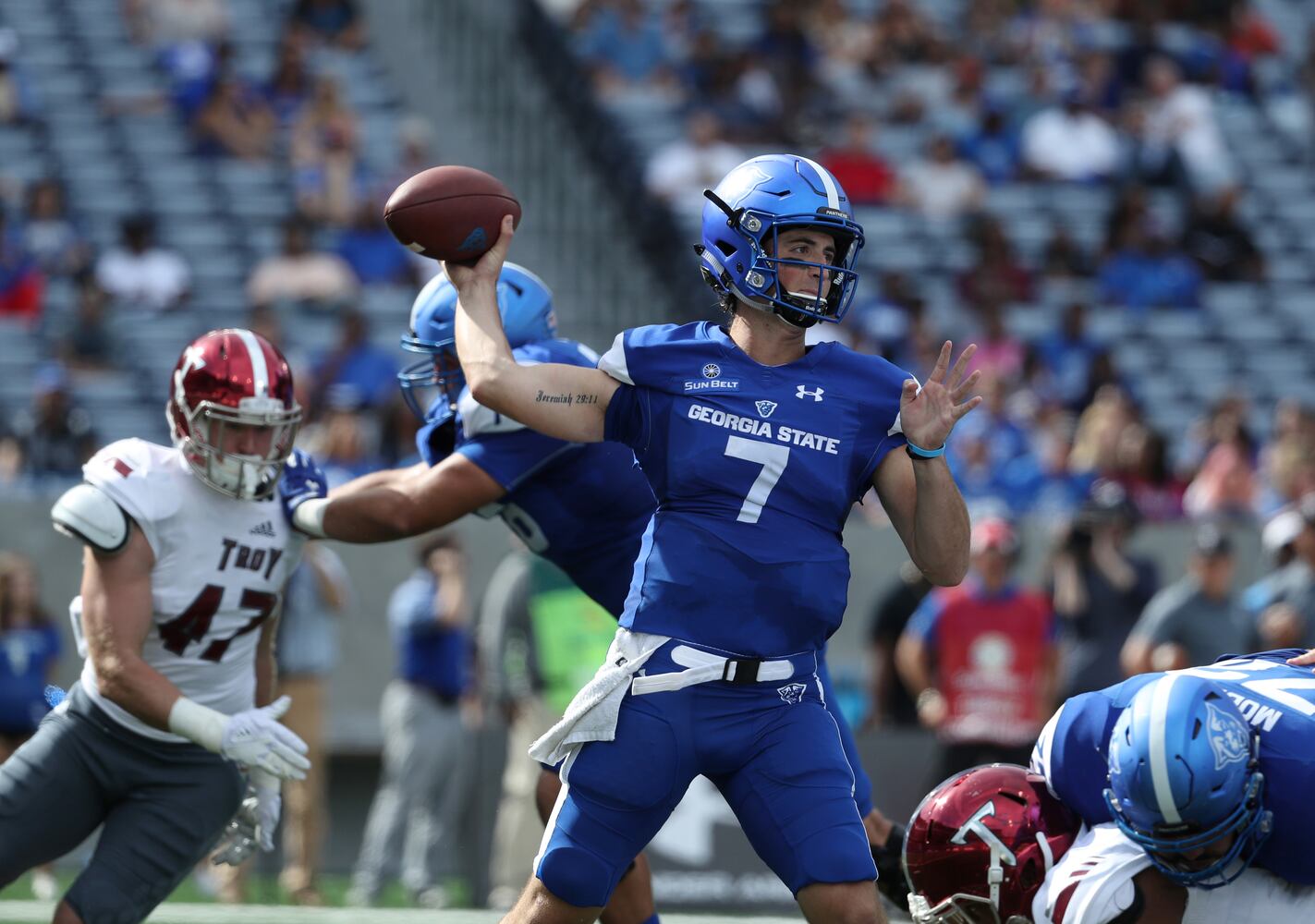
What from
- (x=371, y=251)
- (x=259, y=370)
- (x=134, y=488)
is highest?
(x=259, y=370)

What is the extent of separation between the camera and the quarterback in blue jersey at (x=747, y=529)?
4.13m

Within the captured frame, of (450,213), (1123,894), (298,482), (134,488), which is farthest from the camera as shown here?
(298,482)

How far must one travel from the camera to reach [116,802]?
492cm

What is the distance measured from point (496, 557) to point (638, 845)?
5875mm

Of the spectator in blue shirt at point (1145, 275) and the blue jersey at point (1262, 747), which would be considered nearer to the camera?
the blue jersey at point (1262, 747)

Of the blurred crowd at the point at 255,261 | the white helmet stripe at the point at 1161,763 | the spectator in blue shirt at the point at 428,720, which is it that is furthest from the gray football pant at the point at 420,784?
the white helmet stripe at the point at 1161,763

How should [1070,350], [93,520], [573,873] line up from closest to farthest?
[573,873] → [93,520] → [1070,350]

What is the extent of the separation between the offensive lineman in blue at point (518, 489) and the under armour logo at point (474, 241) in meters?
0.48

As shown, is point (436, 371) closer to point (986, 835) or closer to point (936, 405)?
point (936, 405)

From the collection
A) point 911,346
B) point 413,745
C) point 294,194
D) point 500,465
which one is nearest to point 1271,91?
point 911,346

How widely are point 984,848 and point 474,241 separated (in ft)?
5.75

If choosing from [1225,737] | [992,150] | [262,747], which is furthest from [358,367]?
[1225,737]

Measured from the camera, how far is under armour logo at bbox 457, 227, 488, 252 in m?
4.46

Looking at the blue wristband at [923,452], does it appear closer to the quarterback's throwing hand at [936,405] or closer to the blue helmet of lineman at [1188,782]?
the quarterback's throwing hand at [936,405]
